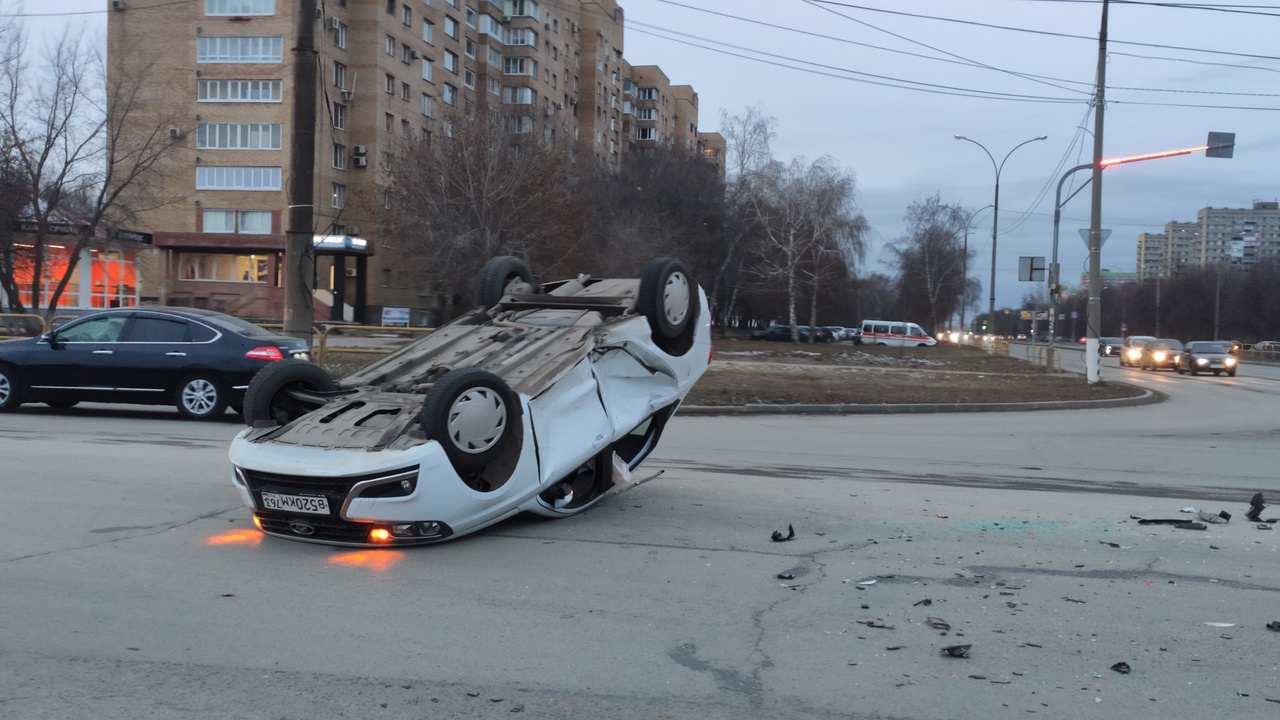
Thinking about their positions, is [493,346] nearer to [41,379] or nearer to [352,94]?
[41,379]

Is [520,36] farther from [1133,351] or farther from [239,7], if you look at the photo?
[1133,351]

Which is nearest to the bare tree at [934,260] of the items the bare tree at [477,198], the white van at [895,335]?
the white van at [895,335]

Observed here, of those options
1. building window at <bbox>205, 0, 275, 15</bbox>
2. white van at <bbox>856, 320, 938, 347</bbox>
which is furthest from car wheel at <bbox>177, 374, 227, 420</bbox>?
white van at <bbox>856, 320, 938, 347</bbox>

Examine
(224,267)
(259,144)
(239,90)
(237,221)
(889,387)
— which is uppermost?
(239,90)

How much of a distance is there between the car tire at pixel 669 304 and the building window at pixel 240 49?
179 ft

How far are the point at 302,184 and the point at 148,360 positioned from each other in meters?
3.34

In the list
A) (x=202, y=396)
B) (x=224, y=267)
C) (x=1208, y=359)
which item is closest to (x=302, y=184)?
(x=202, y=396)

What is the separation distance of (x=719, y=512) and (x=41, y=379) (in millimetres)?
10178

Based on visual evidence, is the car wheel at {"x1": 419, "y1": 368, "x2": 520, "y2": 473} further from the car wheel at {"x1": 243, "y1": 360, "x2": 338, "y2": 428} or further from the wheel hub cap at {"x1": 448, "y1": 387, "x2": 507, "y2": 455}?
the car wheel at {"x1": 243, "y1": 360, "x2": 338, "y2": 428}

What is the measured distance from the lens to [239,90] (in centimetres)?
5641

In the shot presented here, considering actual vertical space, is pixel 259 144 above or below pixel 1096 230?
above

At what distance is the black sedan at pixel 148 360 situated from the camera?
41.7 ft

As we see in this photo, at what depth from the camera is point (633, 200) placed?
54.6 meters

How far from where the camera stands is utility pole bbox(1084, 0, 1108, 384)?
23344mm
